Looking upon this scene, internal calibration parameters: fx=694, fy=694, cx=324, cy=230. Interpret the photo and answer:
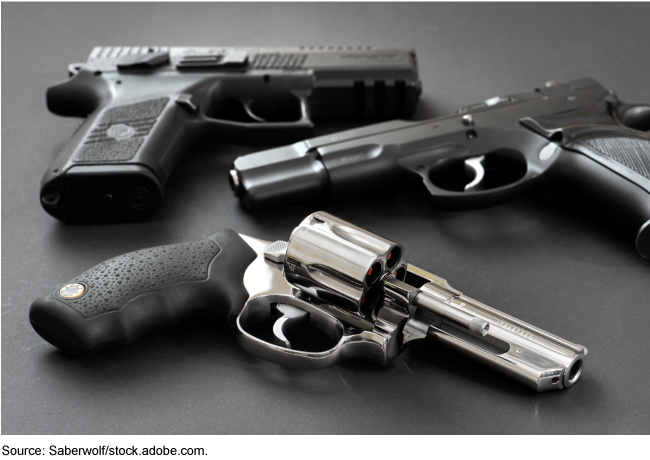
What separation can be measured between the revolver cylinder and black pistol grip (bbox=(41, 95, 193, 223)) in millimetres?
563

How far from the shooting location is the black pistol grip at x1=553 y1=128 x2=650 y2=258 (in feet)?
5.42

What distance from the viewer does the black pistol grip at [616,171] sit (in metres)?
1.65

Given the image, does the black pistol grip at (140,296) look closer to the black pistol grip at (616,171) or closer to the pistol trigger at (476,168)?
the pistol trigger at (476,168)

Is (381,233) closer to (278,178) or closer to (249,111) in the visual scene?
(278,178)

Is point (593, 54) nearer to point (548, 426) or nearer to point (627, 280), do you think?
point (627, 280)

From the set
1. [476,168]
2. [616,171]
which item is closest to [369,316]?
[476,168]

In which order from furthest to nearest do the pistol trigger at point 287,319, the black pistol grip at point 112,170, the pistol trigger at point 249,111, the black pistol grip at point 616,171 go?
1. the pistol trigger at point 249,111
2. the black pistol grip at point 112,170
3. the black pistol grip at point 616,171
4. the pistol trigger at point 287,319

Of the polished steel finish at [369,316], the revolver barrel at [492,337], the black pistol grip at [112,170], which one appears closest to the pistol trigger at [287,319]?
the polished steel finish at [369,316]

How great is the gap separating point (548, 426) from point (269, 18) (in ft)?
6.98

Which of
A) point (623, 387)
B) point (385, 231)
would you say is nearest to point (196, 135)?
point (385, 231)

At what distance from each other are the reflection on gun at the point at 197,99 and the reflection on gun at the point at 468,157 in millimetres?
264

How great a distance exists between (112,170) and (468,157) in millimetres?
935

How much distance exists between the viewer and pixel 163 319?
56.5 inches

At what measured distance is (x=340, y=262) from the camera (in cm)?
136
